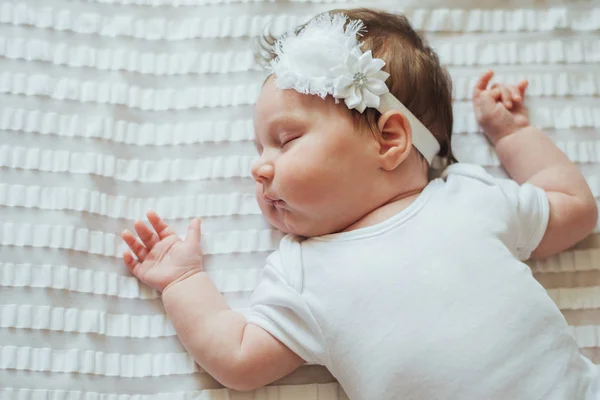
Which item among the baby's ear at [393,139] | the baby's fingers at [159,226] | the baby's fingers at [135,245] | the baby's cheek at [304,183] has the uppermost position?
the baby's ear at [393,139]

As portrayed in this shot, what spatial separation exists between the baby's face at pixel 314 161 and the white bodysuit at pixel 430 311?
0.05 m

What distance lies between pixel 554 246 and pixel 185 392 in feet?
2.17

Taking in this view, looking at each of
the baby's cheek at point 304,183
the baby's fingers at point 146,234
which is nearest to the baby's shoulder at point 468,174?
the baby's cheek at point 304,183

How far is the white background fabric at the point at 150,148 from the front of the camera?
1067 millimetres

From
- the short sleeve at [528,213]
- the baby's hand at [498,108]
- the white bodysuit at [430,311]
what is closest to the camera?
the white bodysuit at [430,311]

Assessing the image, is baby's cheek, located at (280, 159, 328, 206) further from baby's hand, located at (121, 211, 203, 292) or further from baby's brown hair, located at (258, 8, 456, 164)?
baby's hand, located at (121, 211, 203, 292)

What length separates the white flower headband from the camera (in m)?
0.97

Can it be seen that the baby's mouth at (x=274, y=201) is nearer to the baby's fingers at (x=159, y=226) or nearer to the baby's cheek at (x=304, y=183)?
the baby's cheek at (x=304, y=183)

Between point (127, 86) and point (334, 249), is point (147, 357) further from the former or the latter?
point (127, 86)

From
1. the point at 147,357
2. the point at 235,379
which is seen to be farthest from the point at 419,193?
the point at 147,357

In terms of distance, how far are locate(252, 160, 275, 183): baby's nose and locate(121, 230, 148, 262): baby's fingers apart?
250 millimetres

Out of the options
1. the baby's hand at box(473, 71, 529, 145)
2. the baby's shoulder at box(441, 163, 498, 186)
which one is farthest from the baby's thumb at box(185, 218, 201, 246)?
the baby's hand at box(473, 71, 529, 145)

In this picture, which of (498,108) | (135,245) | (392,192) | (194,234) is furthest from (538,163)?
(135,245)

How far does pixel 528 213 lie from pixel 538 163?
0.42 feet
